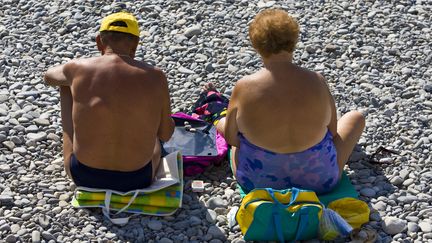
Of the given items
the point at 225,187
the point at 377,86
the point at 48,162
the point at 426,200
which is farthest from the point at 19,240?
the point at 377,86

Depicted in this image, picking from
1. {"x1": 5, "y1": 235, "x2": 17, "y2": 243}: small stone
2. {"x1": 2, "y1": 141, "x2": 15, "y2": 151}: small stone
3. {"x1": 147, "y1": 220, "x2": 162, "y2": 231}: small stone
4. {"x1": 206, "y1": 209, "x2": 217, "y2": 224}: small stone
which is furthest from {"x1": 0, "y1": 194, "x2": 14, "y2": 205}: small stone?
{"x1": 206, "y1": 209, "x2": 217, "y2": 224}: small stone

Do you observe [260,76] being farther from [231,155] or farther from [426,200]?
[426,200]

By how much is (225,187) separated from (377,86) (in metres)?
1.70

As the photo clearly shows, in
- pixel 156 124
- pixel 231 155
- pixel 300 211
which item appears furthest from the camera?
pixel 231 155

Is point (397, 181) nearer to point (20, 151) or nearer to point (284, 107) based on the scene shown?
point (284, 107)

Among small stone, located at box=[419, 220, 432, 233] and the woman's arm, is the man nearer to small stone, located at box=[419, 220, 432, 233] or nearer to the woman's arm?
the woman's arm

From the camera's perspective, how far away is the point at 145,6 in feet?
24.0

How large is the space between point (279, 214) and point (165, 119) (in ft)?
2.90

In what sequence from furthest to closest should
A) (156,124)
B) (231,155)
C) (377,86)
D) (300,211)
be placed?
(377,86) → (231,155) → (156,124) → (300,211)

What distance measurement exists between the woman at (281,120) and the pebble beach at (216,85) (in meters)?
0.30

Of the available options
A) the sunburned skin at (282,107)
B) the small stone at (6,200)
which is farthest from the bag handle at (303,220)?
the small stone at (6,200)

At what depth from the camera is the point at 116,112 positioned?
4.70 m

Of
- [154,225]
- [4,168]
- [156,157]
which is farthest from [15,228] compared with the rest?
[156,157]

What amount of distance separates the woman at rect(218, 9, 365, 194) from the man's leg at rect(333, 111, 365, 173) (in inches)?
3.0
